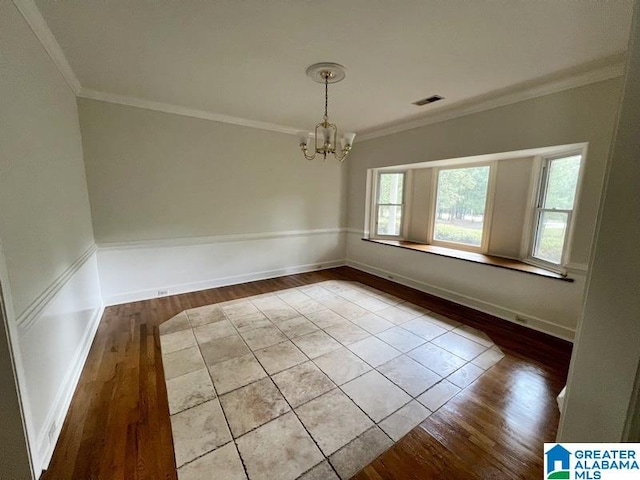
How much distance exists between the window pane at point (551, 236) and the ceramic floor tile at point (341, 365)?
260 cm

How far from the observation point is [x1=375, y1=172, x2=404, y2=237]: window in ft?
16.4

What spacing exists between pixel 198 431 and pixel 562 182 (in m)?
4.28

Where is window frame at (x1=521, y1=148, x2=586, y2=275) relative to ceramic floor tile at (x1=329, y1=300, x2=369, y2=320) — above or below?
above

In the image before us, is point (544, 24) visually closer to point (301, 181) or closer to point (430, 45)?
point (430, 45)

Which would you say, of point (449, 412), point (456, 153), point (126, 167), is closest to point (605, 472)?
point (449, 412)

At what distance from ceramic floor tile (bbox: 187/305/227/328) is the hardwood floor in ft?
1.41

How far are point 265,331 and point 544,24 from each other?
3.46m

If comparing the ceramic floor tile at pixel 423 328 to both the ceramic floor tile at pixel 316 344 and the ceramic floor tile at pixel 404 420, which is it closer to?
the ceramic floor tile at pixel 316 344

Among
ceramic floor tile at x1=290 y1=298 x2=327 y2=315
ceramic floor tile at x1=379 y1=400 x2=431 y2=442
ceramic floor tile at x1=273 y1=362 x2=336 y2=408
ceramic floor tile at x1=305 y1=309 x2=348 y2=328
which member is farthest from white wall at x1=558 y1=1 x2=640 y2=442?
ceramic floor tile at x1=290 y1=298 x2=327 y2=315

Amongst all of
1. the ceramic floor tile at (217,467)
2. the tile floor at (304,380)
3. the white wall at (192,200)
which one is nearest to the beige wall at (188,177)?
the white wall at (192,200)

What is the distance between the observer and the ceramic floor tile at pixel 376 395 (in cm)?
186

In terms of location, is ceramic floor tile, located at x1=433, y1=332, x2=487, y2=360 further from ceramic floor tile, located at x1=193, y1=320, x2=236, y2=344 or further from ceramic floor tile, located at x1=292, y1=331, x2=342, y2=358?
ceramic floor tile, located at x1=193, y1=320, x2=236, y2=344

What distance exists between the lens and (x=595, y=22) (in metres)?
1.76

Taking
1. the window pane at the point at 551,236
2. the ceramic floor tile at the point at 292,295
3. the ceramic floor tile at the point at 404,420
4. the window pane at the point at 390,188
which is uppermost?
the window pane at the point at 390,188
